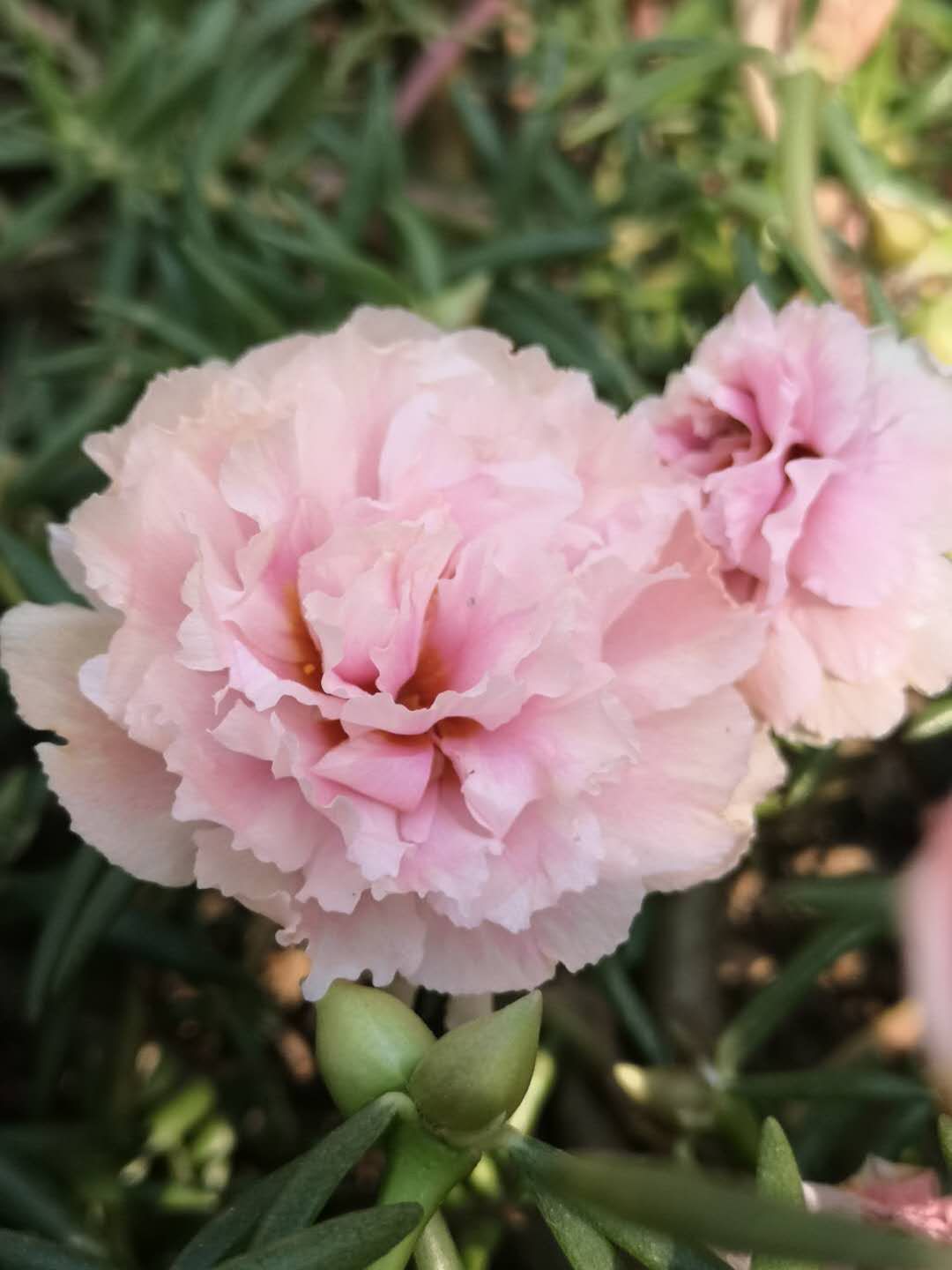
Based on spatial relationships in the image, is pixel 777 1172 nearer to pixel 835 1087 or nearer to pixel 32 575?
pixel 835 1087

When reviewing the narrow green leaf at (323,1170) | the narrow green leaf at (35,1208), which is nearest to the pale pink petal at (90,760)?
the narrow green leaf at (323,1170)

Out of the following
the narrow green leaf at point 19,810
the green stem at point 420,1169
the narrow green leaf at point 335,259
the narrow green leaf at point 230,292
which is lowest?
the narrow green leaf at point 19,810

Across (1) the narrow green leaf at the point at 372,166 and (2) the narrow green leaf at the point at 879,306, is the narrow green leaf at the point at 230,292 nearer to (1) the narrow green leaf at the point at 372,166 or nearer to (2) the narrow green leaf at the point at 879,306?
(1) the narrow green leaf at the point at 372,166

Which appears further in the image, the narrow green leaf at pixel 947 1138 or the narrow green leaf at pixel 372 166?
the narrow green leaf at pixel 372 166

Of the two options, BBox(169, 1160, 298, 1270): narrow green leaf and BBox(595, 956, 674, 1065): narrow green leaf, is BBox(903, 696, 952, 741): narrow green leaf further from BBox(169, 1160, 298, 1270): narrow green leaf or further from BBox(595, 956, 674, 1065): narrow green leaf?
BBox(169, 1160, 298, 1270): narrow green leaf

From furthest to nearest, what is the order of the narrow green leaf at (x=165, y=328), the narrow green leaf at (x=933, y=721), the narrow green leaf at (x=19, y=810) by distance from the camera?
1. the narrow green leaf at (x=165, y=328)
2. the narrow green leaf at (x=19, y=810)
3. the narrow green leaf at (x=933, y=721)
